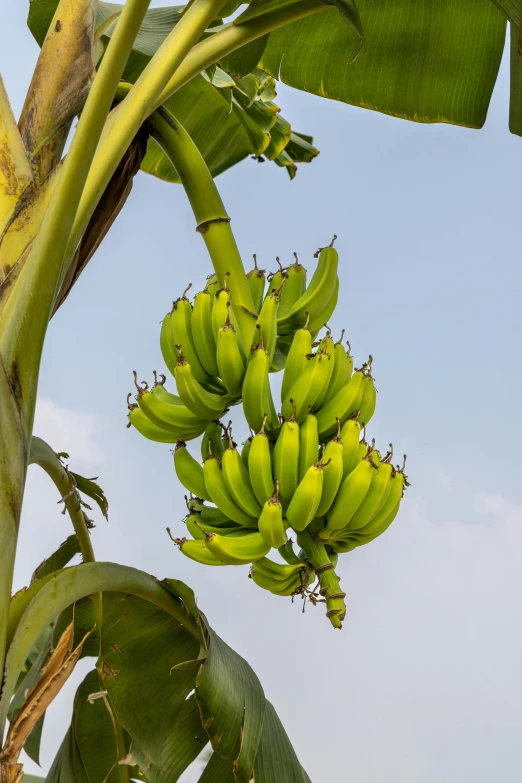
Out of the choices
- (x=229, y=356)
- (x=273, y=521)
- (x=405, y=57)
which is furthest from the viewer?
(x=405, y=57)

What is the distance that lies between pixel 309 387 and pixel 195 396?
16 cm

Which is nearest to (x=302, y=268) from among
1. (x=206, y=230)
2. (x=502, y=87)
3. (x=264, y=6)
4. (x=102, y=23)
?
(x=206, y=230)

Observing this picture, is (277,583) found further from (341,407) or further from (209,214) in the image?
(209,214)

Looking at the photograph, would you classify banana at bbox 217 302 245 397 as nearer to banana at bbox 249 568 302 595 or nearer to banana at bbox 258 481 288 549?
banana at bbox 258 481 288 549

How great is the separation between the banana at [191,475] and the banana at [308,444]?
167 mm

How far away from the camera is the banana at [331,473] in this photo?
946mm

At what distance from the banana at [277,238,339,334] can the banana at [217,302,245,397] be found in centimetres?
14

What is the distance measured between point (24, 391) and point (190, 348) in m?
0.46

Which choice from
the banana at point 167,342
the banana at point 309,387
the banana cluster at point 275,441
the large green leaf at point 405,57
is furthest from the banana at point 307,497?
the large green leaf at point 405,57

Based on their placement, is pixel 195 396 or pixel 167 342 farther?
pixel 167 342

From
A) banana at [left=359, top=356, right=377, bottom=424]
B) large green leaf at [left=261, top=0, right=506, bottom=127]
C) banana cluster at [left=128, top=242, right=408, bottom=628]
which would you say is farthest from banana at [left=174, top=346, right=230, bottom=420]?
large green leaf at [left=261, top=0, right=506, bottom=127]

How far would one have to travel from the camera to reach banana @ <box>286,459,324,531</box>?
0.90m

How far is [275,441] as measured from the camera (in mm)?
1017

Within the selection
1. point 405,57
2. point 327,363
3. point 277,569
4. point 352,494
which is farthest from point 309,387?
point 405,57
